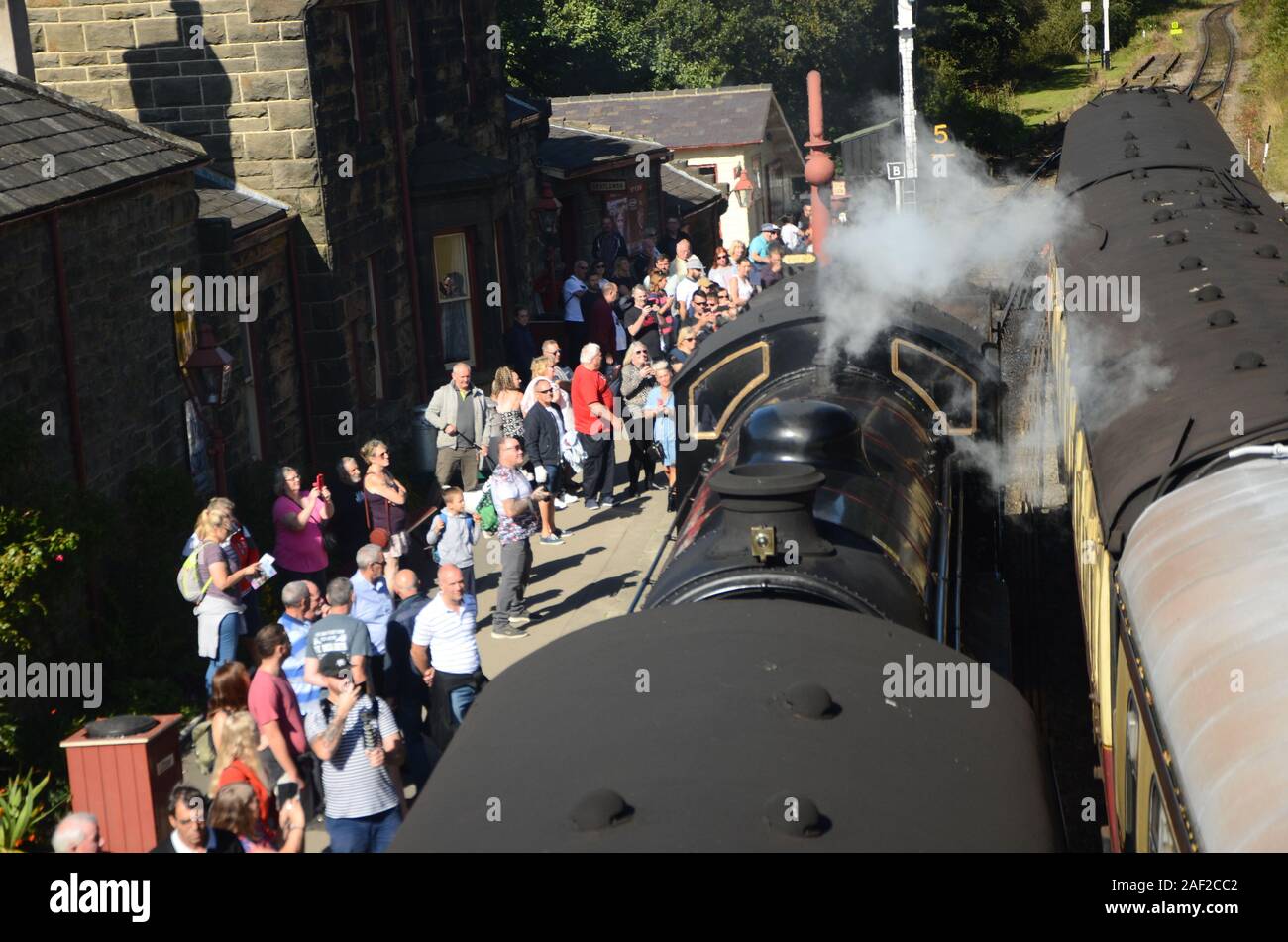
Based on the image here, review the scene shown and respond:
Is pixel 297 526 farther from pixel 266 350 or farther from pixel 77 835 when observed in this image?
pixel 77 835

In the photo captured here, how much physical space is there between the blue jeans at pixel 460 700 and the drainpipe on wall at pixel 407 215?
9.37 meters

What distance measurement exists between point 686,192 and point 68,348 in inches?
834

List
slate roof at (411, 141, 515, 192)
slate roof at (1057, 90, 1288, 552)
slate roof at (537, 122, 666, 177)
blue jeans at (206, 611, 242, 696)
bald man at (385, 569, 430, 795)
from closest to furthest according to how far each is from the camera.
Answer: slate roof at (1057, 90, 1288, 552)
bald man at (385, 569, 430, 795)
blue jeans at (206, 611, 242, 696)
slate roof at (411, 141, 515, 192)
slate roof at (537, 122, 666, 177)

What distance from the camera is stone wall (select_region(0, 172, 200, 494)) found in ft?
33.6

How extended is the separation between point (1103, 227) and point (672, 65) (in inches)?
1236

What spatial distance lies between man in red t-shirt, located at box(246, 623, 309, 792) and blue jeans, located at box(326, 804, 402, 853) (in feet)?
1.81

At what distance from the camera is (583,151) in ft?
83.4

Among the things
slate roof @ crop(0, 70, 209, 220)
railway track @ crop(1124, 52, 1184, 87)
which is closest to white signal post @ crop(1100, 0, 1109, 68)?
railway track @ crop(1124, 52, 1184, 87)

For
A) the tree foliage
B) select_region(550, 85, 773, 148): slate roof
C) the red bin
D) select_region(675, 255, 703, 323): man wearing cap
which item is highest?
the tree foliage

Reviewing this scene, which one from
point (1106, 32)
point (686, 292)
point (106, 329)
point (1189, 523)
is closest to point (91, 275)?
point (106, 329)

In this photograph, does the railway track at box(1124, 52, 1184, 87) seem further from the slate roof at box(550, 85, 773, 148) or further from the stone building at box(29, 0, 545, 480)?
the stone building at box(29, 0, 545, 480)

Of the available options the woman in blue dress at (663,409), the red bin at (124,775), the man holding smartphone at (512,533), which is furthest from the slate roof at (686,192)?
the red bin at (124,775)

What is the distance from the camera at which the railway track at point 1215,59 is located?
A: 136 ft
